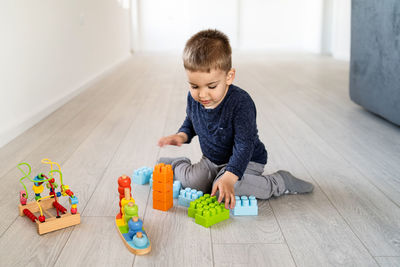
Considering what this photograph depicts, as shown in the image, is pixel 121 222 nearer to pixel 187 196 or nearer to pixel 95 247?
pixel 95 247

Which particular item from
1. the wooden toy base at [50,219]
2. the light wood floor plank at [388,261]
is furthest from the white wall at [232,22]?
the light wood floor plank at [388,261]

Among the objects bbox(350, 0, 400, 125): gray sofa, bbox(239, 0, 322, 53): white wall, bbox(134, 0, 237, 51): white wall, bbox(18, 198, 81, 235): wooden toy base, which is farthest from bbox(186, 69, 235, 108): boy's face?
bbox(239, 0, 322, 53): white wall

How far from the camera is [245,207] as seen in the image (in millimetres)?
1171

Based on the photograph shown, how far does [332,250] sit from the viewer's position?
0.99 meters

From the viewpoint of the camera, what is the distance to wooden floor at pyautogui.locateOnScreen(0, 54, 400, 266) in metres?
0.98

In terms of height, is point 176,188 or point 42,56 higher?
point 42,56

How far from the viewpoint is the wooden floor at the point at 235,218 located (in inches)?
38.7

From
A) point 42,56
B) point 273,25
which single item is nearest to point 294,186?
point 42,56

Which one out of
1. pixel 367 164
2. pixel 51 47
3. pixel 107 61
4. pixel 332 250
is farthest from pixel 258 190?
pixel 107 61

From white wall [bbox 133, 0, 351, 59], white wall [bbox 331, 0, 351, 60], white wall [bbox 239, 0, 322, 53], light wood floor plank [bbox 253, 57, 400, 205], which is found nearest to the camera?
light wood floor plank [bbox 253, 57, 400, 205]

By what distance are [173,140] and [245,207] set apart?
31 cm

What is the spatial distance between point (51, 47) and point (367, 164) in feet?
6.05

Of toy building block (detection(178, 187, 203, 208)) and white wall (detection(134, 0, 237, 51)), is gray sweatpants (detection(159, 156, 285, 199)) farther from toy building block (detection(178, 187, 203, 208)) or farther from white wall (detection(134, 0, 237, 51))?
white wall (detection(134, 0, 237, 51))

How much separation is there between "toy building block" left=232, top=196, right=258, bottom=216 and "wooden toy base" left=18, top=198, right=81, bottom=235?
41cm
